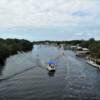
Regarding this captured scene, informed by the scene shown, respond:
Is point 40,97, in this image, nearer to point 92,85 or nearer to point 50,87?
point 50,87

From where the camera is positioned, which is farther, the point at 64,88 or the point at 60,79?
the point at 60,79

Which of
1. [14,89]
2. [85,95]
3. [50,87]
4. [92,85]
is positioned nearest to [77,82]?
[92,85]

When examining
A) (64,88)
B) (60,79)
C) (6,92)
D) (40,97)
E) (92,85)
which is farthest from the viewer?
(60,79)

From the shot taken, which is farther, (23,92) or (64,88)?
(64,88)

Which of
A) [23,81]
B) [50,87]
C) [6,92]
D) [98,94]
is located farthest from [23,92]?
[98,94]

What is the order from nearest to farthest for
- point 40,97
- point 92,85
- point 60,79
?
1. point 40,97
2. point 92,85
3. point 60,79

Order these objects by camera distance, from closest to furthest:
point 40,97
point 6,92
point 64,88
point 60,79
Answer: point 40,97
point 6,92
point 64,88
point 60,79

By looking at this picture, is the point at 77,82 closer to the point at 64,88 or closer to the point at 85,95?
the point at 64,88

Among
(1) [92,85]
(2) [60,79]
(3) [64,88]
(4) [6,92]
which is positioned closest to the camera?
(4) [6,92]
